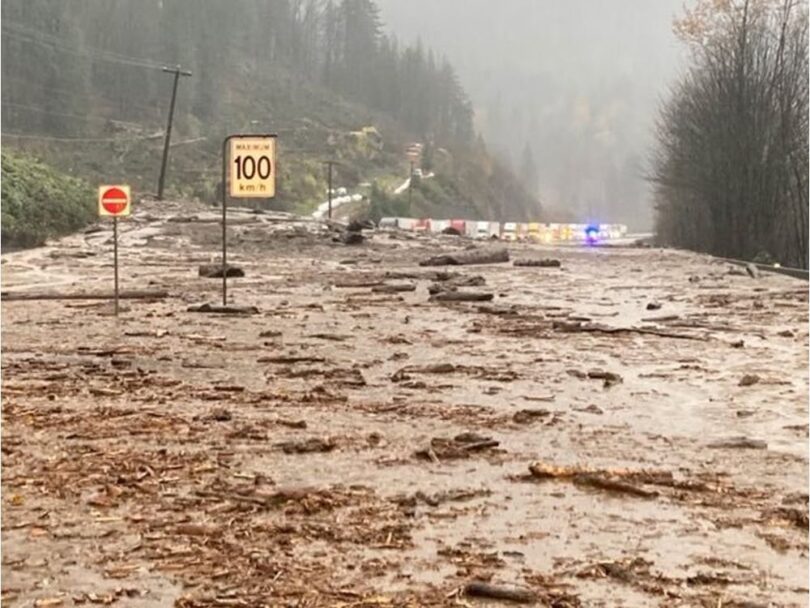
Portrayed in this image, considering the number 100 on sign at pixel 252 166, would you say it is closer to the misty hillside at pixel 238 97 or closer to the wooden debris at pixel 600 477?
the wooden debris at pixel 600 477

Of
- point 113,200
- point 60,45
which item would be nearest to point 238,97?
point 60,45

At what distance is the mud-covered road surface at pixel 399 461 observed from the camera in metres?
3.82

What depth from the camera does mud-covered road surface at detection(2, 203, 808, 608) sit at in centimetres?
382

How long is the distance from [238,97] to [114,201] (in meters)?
114

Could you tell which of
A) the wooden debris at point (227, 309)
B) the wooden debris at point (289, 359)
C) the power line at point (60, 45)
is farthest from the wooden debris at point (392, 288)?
the power line at point (60, 45)

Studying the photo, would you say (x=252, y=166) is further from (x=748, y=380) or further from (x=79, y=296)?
(x=748, y=380)

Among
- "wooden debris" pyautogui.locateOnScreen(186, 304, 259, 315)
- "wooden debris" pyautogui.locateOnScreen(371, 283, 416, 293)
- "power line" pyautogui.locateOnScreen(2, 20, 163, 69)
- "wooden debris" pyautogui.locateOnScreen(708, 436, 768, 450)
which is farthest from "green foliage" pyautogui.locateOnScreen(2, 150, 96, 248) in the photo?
"power line" pyautogui.locateOnScreen(2, 20, 163, 69)

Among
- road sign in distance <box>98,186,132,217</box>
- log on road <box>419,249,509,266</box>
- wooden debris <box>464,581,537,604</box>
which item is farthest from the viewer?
log on road <box>419,249,509,266</box>

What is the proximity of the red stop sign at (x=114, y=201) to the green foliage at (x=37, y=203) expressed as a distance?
17.4 metres

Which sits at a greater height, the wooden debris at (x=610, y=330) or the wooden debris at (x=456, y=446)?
the wooden debris at (x=610, y=330)

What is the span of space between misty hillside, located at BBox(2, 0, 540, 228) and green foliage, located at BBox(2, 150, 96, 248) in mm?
22538

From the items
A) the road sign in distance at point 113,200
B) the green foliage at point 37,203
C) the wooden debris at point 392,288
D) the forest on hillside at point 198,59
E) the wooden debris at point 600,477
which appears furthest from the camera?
the forest on hillside at point 198,59

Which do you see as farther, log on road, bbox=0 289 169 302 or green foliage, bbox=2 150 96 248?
green foliage, bbox=2 150 96 248

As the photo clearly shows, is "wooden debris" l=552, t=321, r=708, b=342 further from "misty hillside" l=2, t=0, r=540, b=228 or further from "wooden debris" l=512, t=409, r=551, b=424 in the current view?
"misty hillside" l=2, t=0, r=540, b=228
